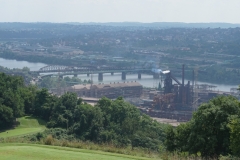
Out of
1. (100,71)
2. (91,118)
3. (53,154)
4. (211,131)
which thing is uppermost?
(53,154)

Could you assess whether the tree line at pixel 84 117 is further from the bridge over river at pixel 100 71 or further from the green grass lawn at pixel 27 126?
the bridge over river at pixel 100 71

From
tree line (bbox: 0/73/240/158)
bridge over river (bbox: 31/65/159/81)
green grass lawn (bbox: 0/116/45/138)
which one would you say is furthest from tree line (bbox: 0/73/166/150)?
bridge over river (bbox: 31/65/159/81)

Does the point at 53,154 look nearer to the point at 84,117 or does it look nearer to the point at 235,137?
the point at 235,137

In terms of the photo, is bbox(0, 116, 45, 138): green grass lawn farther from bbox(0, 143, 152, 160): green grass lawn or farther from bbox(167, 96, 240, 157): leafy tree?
bbox(0, 143, 152, 160): green grass lawn

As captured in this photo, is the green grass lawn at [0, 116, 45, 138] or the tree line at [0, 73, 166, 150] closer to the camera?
the green grass lawn at [0, 116, 45, 138]

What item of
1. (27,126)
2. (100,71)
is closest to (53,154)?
(27,126)

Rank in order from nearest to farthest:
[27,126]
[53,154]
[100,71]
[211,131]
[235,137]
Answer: [53,154], [235,137], [211,131], [27,126], [100,71]

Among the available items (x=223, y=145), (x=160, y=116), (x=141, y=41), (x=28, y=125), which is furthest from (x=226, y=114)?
(x=141, y=41)

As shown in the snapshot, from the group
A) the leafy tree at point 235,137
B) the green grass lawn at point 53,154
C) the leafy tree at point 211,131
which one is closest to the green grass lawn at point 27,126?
the leafy tree at point 211,131

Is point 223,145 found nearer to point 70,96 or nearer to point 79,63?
point 70,96
